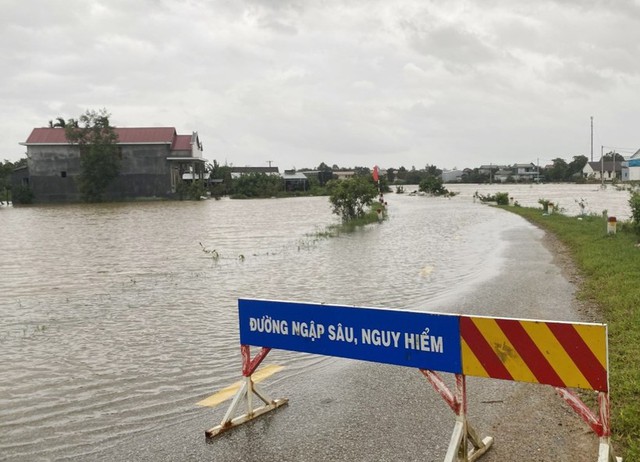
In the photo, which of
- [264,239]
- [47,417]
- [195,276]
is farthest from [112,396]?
[264,239]

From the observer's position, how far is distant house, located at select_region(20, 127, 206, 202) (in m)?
78.6

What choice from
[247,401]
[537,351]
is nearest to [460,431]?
[537,351]

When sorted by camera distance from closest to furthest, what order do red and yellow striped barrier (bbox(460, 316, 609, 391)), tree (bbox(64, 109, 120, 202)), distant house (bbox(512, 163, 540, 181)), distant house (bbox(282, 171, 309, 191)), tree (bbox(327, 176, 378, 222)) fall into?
red and yellow striped barrier (bbox(460, 316, 609, 391)), tree (bbox(327, 176, 378, 222)), tree (bbox(64, 109, 120, 202)), distant house (bbox(282, 171, 309, 191)), distant house (bbox(512, 163, 540, 181))

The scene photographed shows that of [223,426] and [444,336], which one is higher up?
[444,336]

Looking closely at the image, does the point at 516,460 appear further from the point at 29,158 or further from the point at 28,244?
the point at 29,158

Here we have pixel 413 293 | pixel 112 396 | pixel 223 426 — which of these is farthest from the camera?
pixel 413 293

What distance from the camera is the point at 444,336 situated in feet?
14.0

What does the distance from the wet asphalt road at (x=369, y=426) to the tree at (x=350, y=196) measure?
1056 inches

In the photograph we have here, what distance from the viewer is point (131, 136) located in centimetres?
8006

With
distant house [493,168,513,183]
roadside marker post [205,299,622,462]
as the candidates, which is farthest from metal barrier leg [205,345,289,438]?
distant house [493,168,513,183]

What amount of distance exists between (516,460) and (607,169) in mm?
179573

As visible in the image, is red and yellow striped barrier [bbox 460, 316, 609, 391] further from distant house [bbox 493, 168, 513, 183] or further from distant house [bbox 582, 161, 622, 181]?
distant house [bbox 493, 168, 513, 183]

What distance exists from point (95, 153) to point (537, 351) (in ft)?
256

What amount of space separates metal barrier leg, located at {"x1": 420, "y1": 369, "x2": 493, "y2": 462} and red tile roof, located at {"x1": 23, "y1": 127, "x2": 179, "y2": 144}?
78.2m
